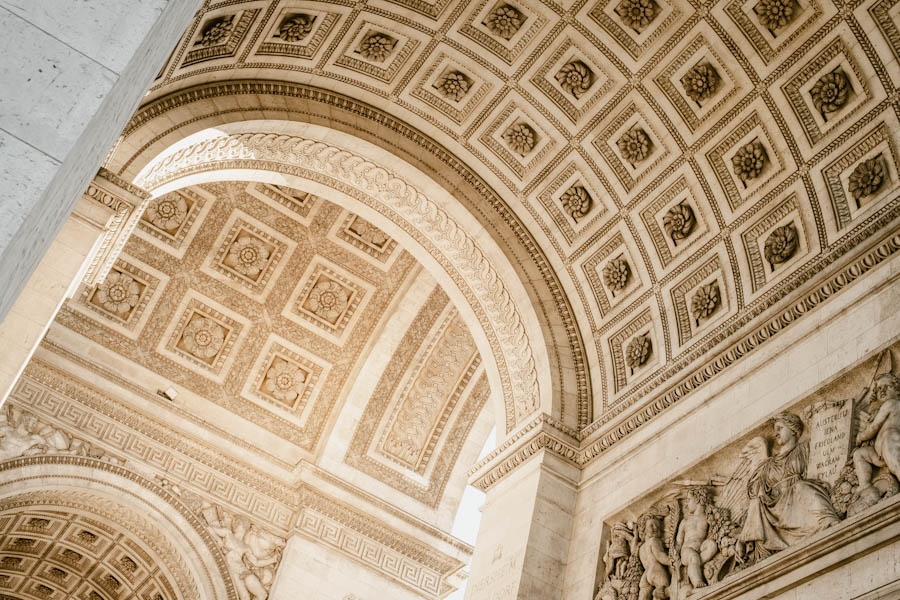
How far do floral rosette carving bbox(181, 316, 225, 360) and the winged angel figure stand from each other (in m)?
9.68

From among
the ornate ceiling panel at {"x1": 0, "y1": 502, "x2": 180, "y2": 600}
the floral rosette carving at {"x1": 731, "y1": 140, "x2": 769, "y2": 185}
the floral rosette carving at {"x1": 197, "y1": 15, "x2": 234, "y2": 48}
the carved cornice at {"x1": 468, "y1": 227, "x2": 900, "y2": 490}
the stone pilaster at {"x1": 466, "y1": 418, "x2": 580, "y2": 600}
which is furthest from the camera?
the ornate ceiling panel at {"x1": 0, "y1": 502, "x2": 180, "y2": 600}

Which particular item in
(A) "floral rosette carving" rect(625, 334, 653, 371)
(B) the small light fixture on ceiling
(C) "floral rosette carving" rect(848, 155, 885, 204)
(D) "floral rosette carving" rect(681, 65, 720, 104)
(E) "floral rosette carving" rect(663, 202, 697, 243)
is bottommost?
(A) "floral rosette carving" rect(625, 334, 653, 371)

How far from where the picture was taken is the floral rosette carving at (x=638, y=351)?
40.3ft

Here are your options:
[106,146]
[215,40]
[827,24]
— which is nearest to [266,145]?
[215,40]

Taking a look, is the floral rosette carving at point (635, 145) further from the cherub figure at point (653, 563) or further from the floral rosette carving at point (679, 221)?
the cherub figure at point (653, 563)

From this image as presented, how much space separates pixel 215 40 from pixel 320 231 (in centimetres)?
649

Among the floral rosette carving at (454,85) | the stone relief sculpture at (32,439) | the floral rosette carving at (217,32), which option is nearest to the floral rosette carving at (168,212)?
the stone relief sculpture at (32,439)

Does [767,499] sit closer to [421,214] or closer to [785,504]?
[785,504]

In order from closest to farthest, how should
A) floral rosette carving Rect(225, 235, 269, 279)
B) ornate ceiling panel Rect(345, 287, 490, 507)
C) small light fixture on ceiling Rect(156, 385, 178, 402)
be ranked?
small light fixture on ceiling Rect(156, 385, 178, 402)
floral rosette carving Rect(225, 235, 269, 279)
ornate ceiling panel Rect(345, 287, 490, 507)

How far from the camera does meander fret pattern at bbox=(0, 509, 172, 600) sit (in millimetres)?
16797

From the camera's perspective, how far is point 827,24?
10.4 metres

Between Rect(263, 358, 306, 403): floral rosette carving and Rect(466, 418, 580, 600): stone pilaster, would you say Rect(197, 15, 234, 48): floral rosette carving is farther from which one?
Rect(263, 358, 306, 403): floral rosette carving

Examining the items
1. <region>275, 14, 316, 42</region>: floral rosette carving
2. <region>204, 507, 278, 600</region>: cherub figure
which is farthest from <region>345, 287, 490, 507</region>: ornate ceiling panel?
<region>275, 14, 316, 42</region>: floral rosette carving

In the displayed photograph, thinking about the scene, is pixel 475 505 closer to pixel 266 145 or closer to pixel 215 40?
pixel 266 145
